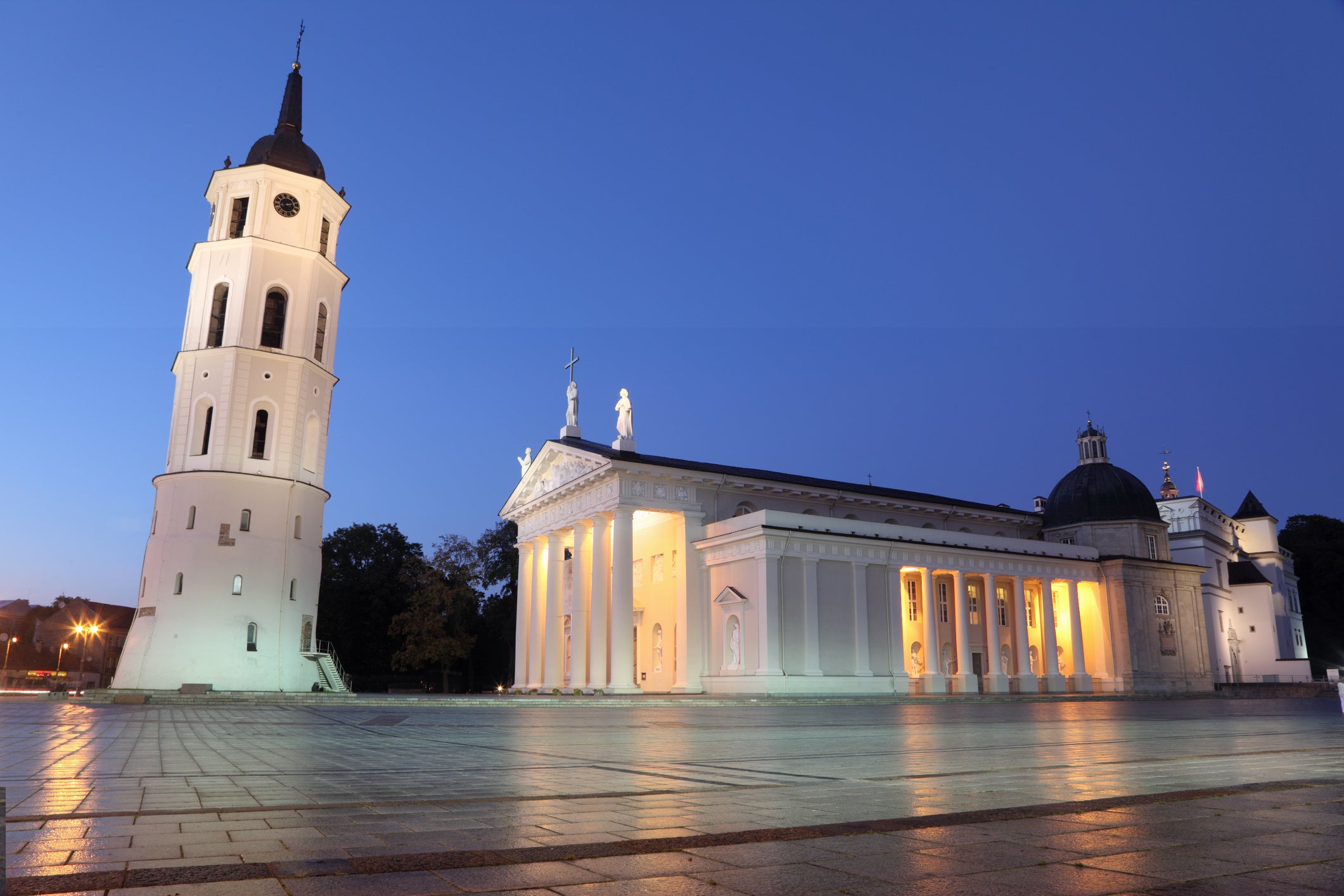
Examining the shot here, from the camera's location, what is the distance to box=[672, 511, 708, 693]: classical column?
4328 centimetres

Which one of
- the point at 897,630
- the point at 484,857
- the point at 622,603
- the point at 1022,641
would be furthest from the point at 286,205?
the point at 484,857

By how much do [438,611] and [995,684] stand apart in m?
35.4

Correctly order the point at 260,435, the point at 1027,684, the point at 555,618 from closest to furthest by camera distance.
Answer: the point at 260,435
the point at 1027,684
the point at 555,618

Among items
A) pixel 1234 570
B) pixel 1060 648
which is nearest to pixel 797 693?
pixel 1060 648

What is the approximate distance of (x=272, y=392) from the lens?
42219 mm

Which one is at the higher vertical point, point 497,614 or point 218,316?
point 218,316

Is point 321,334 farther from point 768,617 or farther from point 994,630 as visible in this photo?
point 994,630

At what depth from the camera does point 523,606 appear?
5459 centimetres

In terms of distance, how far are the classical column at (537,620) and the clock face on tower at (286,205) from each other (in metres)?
21.9

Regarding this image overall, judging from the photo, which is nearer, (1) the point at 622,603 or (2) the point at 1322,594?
(1) the point at 622,603

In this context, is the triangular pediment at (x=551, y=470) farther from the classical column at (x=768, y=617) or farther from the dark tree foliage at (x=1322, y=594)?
the dark tree foliage at (x=1322, y=594)

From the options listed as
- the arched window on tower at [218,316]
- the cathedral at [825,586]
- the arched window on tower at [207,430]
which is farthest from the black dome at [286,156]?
the cathedral at [825,586]

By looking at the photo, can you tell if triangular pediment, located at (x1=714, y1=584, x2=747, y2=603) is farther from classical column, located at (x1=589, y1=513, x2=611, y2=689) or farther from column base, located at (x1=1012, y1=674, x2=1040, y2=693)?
column base, located at (x1=1012, y1=674, x2=1040, y2=693)

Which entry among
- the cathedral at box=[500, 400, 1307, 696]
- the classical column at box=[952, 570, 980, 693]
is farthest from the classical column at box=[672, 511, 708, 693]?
the classical column at box=[952, 570, 980, 693]
